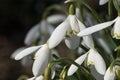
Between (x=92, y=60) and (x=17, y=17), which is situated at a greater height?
(x=17, y=17)

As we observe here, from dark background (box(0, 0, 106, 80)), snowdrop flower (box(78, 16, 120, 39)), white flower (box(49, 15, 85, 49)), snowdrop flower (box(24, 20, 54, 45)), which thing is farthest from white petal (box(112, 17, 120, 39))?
dark background (box(0, 0, 106, 80))

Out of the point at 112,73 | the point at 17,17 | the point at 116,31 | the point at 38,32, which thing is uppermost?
the point at 17,17

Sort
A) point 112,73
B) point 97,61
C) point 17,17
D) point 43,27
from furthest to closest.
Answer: point 17,17 < point 43,27 < point 97,61 < point 112,73

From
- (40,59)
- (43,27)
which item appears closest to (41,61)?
(40,59)

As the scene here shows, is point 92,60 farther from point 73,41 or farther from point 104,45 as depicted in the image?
point 104,45

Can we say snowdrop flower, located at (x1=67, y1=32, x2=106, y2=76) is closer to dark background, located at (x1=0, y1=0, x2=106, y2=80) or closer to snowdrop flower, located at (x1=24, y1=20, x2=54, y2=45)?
snowdrop flower, located at (x1=24, y1=20, x2=54, y2=45)

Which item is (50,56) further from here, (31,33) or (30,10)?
(30,10)

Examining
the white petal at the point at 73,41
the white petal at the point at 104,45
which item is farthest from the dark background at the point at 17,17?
the white petal at the point at 73,41

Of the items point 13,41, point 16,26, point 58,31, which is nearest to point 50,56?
point 58,31
